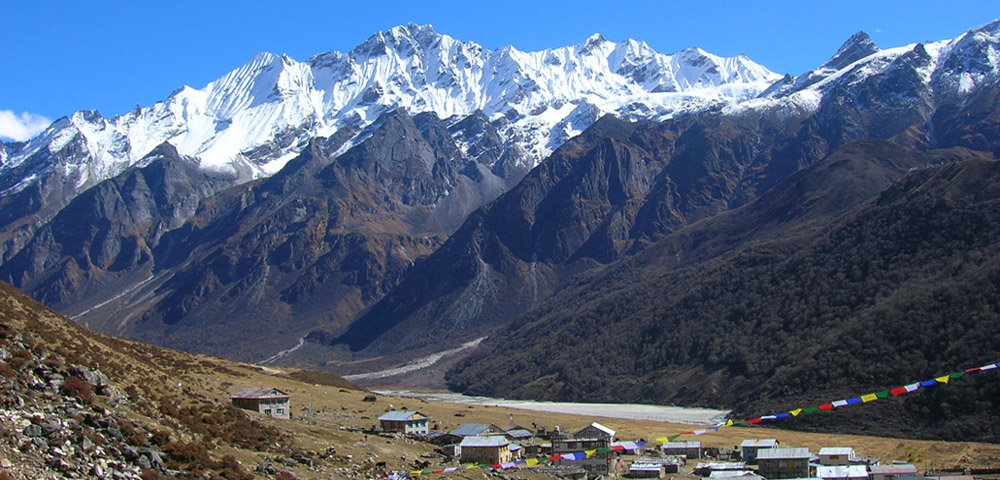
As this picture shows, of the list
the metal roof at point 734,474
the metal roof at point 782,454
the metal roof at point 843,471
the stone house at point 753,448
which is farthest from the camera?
the stone house at point 753,448

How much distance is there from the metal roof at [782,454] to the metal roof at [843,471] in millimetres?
2249

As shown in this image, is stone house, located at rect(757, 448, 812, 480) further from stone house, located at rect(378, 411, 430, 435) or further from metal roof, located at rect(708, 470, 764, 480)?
stone house, located at rect(378, 411, 430, 435)

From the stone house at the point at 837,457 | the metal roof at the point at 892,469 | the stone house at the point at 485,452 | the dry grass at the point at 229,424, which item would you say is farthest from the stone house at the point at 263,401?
the metal roof at the point at 892,469

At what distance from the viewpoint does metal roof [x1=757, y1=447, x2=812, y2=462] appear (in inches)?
3415

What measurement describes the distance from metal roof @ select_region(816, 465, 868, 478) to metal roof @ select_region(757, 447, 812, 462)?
2.25 m

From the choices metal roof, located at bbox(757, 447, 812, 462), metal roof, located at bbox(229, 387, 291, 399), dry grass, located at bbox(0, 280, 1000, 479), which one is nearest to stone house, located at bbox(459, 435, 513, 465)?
dry grass, located at bbox(0, 280, 1000, 479)

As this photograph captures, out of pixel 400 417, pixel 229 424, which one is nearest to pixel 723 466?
pixel 400 417

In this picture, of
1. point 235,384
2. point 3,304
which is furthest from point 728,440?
point 3,304

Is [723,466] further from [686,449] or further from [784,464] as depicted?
[686,449]

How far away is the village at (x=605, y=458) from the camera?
80.3 meters

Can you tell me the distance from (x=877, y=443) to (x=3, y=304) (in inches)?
3737

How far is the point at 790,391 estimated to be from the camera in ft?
539

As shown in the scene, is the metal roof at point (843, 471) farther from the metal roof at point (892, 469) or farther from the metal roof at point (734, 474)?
the metal roof at point (734, 474)

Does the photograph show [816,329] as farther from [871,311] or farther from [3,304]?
[3,304]
